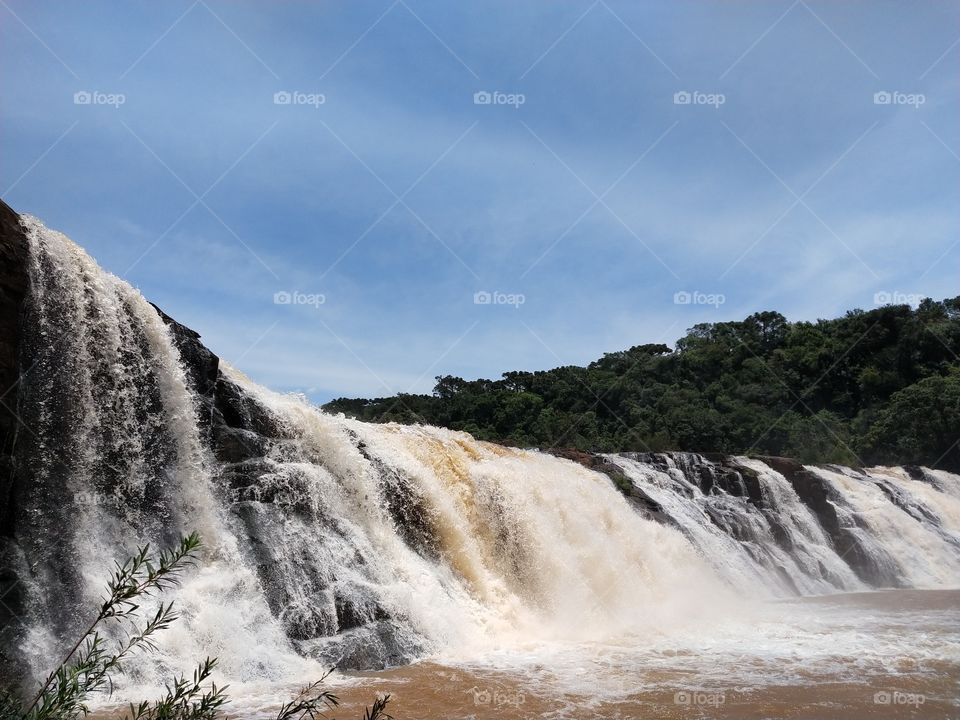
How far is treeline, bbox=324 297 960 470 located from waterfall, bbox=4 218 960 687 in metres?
28.0

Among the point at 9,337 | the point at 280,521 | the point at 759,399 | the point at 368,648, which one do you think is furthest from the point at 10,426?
the point at 759,399

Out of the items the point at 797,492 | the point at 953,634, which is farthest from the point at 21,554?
the point at 797,492

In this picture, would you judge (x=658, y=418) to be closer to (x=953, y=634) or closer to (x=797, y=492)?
(x=797, y=492)

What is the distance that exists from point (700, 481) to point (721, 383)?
125ft

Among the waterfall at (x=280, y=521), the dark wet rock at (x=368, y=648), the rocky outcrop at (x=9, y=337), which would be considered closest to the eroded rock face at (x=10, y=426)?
the rocky outcrop at (x=9, y=337)

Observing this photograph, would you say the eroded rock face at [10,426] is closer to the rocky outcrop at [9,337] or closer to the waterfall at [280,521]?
the rocky outcrop at [9,337]

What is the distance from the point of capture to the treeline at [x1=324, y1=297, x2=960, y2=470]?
146 feet

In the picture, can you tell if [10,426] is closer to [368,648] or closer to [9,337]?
[9,337]

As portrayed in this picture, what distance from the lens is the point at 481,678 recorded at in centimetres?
779

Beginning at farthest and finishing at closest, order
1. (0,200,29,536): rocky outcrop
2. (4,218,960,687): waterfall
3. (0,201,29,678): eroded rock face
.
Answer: (4,218,960,687): waterfall
(0,200,29,536): rocky outcrop
(0,201,29,678): eroded rock face

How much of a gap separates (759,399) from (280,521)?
170ft

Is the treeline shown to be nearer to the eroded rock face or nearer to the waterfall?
the waterfall

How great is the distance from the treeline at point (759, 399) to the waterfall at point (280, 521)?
27978 millimetres

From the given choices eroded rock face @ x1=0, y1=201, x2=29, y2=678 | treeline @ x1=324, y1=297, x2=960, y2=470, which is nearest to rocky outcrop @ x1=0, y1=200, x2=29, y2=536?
eroded rock face @ x1=0, y1=201, x2=29, y2=678
